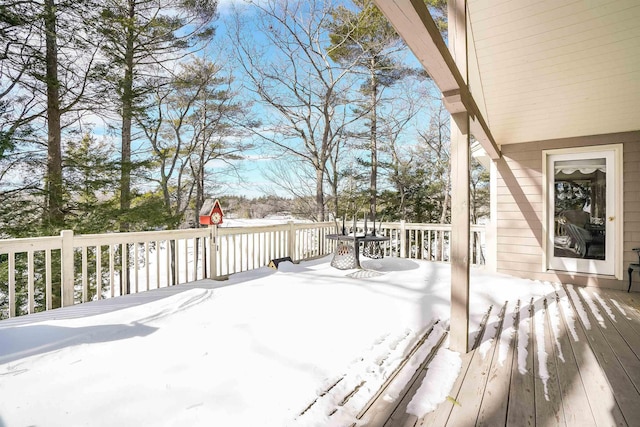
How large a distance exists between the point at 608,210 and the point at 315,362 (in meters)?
4.86

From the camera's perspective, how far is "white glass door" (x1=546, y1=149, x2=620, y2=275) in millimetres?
4348

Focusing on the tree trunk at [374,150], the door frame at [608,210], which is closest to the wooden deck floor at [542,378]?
the door frame at [608,210]

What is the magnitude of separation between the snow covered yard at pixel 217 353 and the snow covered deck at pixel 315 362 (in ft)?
0.03

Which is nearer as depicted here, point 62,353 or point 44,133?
point 62,353

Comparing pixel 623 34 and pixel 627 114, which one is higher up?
pixel 623 34

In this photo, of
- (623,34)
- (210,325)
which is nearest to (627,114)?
(623,34)

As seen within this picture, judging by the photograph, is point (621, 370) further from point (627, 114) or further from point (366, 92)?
point (366, 92)

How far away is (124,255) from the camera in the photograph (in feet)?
11.9

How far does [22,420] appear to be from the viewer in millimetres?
1459

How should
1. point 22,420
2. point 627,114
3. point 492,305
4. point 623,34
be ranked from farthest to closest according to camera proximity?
point 627,114 < point 492,305 < point 623,34 < point 22,420

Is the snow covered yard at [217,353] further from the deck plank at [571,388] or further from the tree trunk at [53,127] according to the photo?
the tree trunk at [53,127]

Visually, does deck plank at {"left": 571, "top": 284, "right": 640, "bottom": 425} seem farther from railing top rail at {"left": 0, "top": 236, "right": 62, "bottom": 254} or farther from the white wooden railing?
railing top rail at {"left": 0, "top": 236, "right": 62, "bottom": 254}

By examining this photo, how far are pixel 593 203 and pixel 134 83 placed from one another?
956 centimetres

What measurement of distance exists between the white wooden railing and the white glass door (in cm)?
127
